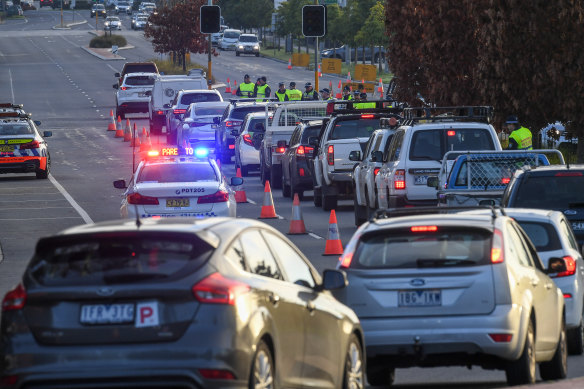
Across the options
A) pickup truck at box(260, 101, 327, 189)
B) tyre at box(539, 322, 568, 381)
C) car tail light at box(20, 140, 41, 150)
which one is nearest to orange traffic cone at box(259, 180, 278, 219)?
pickup truck at box(260, 101, 327, 189)

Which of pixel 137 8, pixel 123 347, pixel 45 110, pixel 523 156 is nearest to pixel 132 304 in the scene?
pixel 123 347

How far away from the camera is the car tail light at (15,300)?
324 inches

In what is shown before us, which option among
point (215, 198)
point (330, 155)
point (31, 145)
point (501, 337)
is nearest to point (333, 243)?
point (215, 198)

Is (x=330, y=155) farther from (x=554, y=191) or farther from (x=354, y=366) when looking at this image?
(x=354, y=366)

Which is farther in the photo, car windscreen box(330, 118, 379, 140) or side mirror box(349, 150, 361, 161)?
car windscreen box(330, 118, 379, 140)

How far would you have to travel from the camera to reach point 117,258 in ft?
27.3

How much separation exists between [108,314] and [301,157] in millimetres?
23618

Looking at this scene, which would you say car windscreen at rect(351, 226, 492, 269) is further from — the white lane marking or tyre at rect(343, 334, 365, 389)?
the white lane marking

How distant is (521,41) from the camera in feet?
101

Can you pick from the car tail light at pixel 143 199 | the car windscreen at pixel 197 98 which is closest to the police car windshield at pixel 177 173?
the car tail light at pixel 143 199

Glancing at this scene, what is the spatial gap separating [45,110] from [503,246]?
2325 inches

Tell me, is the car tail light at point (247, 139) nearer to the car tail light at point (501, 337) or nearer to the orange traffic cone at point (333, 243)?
the orange traffic cone at point (333, 243)

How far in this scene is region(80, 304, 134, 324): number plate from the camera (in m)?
8.05

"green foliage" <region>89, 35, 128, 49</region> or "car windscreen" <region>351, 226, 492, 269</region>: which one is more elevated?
"car windscreen" <region>351, 226, 492, 269</region>
